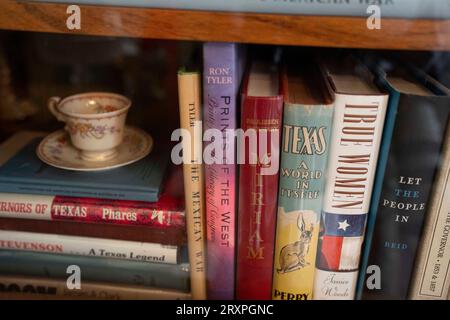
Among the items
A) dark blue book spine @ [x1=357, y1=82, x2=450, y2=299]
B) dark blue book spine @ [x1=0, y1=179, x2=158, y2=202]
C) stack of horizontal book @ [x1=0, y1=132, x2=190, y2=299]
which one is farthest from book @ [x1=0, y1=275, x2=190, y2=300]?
dark blue book spine @ [x1=357, y1=82, x2=450, y2=299]

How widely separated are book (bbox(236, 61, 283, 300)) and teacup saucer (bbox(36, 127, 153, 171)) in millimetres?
157

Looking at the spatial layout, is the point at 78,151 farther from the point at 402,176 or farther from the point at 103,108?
the point at 402,176

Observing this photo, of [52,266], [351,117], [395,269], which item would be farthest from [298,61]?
[52,266]

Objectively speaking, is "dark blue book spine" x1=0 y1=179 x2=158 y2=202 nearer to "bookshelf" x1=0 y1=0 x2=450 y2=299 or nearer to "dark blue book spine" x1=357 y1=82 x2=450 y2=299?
"bookshelf" x1=0 y1=0 x2=450 y2=299

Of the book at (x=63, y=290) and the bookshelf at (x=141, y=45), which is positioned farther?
the book at (x=63, y=290)

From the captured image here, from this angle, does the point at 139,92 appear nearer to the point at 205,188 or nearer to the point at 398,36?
the point at 205,188

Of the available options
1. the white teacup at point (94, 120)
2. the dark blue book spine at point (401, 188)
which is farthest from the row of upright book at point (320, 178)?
the white teacup at point (94, 120)

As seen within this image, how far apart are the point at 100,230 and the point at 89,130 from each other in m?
0.12

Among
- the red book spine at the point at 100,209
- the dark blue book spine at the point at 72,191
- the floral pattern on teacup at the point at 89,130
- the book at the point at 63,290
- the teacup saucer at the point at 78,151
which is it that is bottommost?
the book at the point at 63,290

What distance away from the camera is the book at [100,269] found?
0.52m

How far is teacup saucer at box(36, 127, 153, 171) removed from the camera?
1.74ft

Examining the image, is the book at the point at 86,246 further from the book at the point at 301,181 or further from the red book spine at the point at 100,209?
the book at the point at 301,181

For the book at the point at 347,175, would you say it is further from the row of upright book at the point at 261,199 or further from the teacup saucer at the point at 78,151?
the teacup saucer at the point at 78,151

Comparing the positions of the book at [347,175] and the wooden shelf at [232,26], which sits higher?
the wooden shelf at [232,26]
